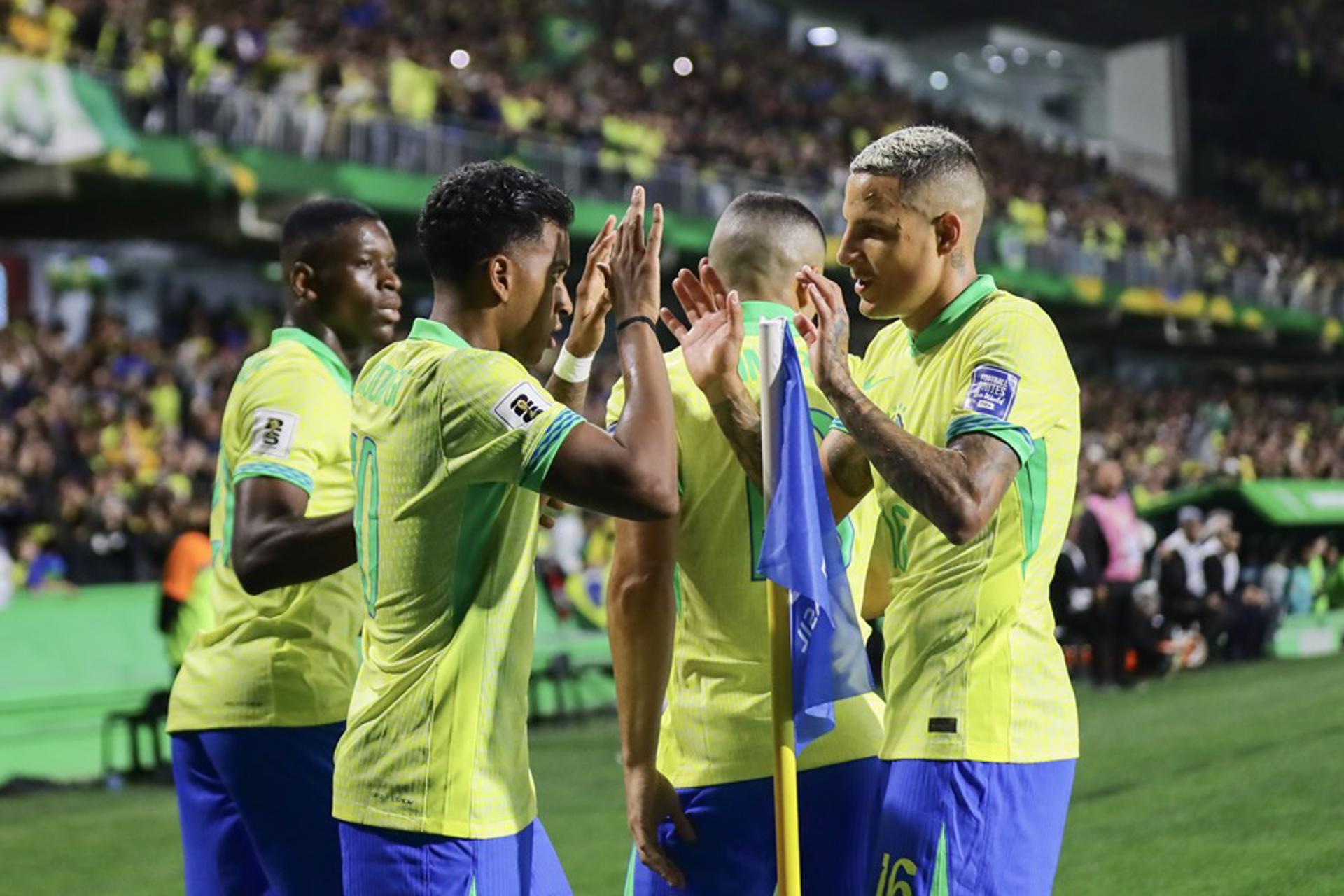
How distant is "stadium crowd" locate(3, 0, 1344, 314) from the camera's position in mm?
18859

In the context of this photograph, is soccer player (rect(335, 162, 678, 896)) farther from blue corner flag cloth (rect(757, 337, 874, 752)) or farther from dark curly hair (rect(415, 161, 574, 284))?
blue corner flag cloth (rect(757, 337, 874, 752))

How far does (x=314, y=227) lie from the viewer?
4016mm

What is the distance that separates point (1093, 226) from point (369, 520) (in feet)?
114

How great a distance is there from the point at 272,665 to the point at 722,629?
1.10m

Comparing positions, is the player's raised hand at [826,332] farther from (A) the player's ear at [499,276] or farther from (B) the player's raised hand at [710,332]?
(A) the player's ear at [499,276]

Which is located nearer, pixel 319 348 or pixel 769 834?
pixel 769 834

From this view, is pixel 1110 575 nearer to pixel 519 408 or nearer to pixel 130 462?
pixel 130 462

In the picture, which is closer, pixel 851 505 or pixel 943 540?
pixel 943 540

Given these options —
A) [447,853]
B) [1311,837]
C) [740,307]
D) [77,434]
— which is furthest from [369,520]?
[77,434]

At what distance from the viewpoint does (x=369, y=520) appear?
115 inches

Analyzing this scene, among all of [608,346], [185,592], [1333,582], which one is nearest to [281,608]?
[185,592]

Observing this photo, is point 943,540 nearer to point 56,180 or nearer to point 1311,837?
point 1311,837

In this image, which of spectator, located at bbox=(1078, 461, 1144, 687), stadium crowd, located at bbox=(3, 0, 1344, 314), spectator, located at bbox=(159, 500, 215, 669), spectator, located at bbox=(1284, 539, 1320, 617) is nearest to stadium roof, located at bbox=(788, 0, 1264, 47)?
stadium crowd, located at bbox=(3, 0, 1344, 314)

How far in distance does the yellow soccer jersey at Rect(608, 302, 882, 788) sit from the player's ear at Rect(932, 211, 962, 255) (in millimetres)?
415
